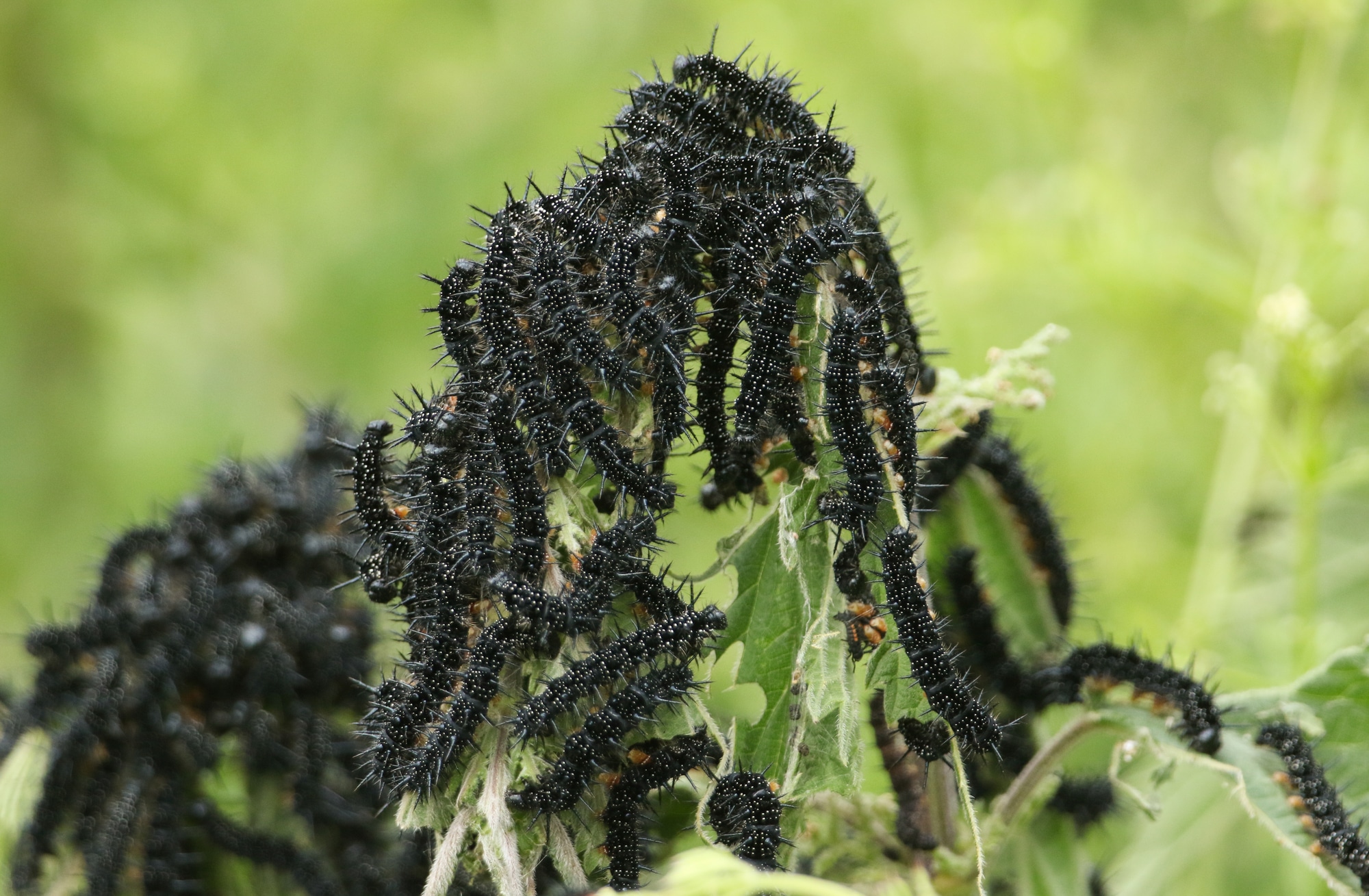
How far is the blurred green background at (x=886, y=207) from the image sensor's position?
12.1ft

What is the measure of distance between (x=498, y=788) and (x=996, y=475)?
1.05m

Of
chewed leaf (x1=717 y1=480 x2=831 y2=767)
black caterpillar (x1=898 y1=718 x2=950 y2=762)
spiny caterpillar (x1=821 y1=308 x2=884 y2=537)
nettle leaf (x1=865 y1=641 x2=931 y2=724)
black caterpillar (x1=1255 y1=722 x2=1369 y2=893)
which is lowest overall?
black caterpillar (x1=1255 y1=722 x2=1369 y2=893)

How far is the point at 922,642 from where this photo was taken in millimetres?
1661

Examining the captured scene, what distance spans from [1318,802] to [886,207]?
13.1ft

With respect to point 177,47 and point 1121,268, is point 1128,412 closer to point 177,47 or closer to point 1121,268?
point 1121,268

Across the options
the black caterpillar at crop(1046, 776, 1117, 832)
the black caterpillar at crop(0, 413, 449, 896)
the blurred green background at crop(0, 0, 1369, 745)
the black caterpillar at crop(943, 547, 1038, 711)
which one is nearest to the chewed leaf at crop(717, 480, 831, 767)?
the black caterpillar at crop(943, 547, 1038, 711)

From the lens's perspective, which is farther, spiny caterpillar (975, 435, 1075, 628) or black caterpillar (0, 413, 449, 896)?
black caterpillar (0, 413, 449, 896)

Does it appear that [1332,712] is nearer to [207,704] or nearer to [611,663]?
[611,663]

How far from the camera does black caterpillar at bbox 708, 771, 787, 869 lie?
66.4 inches

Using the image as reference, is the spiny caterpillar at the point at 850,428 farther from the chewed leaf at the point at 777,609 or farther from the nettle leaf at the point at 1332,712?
the nettle leaf at the point at 1332,712

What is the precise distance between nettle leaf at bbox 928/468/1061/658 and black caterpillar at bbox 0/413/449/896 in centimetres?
123

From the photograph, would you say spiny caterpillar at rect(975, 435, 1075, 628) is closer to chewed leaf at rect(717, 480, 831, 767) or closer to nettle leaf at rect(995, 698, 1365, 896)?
nettle leaf at rect(995, 698, 1365, 896)

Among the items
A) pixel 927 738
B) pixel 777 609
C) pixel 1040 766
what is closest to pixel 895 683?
pixel 927 738

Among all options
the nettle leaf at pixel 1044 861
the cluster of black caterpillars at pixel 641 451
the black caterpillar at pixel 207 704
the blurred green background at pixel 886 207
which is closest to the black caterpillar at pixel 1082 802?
the nettle leaf at pixel 1044 861
